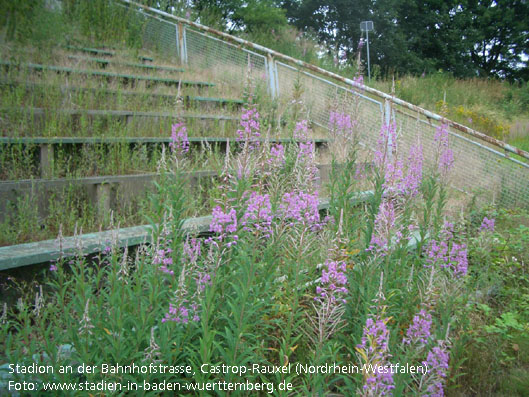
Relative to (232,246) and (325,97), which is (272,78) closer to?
(325,97)

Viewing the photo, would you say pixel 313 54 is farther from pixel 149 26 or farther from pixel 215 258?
pixel 215 258

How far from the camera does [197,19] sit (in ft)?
37.6

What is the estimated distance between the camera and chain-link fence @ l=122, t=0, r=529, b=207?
22.7 feet

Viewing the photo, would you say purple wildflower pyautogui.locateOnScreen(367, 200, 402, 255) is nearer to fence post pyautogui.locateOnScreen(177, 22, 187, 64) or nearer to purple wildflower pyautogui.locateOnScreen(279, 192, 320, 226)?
purple wildflower pyautogui.locateOnScreen(279, 192, 320, 226)

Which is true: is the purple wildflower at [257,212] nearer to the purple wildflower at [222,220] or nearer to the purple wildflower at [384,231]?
the purple wildflower at [222,220]

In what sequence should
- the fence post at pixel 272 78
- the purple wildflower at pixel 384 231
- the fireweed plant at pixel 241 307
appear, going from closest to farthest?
the fireweed plant at pixel 241 307
the purple wildflower at pixel 384 231
the fence post at pixel 272 78

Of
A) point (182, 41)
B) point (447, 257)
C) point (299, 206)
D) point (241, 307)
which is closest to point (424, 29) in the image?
point (182, 41)

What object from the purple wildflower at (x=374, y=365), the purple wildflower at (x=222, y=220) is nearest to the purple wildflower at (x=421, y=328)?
the purple wildflower at (x=374, y=365)

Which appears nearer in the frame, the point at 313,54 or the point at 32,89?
the point at 32,89

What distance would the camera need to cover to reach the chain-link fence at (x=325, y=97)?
22.7ft

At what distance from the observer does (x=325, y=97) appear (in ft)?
26.6

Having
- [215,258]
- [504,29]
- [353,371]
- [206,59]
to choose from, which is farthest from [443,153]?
[504,29]

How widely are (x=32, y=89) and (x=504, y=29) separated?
111 ft

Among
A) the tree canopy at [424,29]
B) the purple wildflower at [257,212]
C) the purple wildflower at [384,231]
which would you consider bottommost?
the purple wildflower at [384,231]
